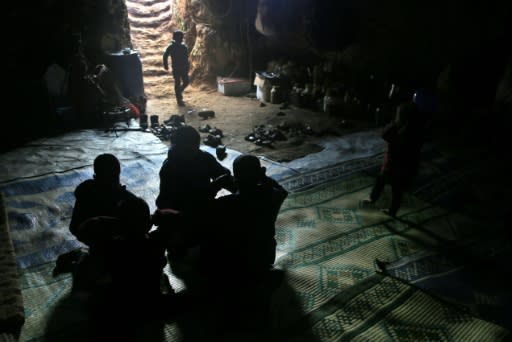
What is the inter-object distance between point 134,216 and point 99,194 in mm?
670

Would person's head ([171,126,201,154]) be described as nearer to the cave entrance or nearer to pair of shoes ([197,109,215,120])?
pair of shoes ([197,109,215,120])

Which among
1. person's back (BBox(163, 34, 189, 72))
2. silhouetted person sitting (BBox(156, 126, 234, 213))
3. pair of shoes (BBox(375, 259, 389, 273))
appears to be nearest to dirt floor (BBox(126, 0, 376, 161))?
person's back (BBox(163, 34, 189, 72))

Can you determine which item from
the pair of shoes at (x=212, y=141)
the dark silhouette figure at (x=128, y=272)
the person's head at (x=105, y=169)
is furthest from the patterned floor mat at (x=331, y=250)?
the pair of shoes at (x=212, y=141)

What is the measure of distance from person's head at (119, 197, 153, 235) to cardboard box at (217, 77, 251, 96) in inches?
311

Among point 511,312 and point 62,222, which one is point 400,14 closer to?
point 511,312

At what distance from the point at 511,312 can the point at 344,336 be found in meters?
1.14

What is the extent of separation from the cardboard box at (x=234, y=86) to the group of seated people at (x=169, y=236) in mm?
7111

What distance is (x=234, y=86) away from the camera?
9883mm

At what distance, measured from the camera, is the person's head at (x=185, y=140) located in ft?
10.3

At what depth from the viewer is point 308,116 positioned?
7.89m

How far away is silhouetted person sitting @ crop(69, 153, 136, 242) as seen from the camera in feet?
9.01

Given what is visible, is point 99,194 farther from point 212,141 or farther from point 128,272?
point 212,141

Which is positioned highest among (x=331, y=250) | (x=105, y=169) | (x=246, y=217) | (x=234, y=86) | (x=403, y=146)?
(x=105, y=169)

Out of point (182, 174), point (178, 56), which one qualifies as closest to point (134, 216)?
point (182, 174)
